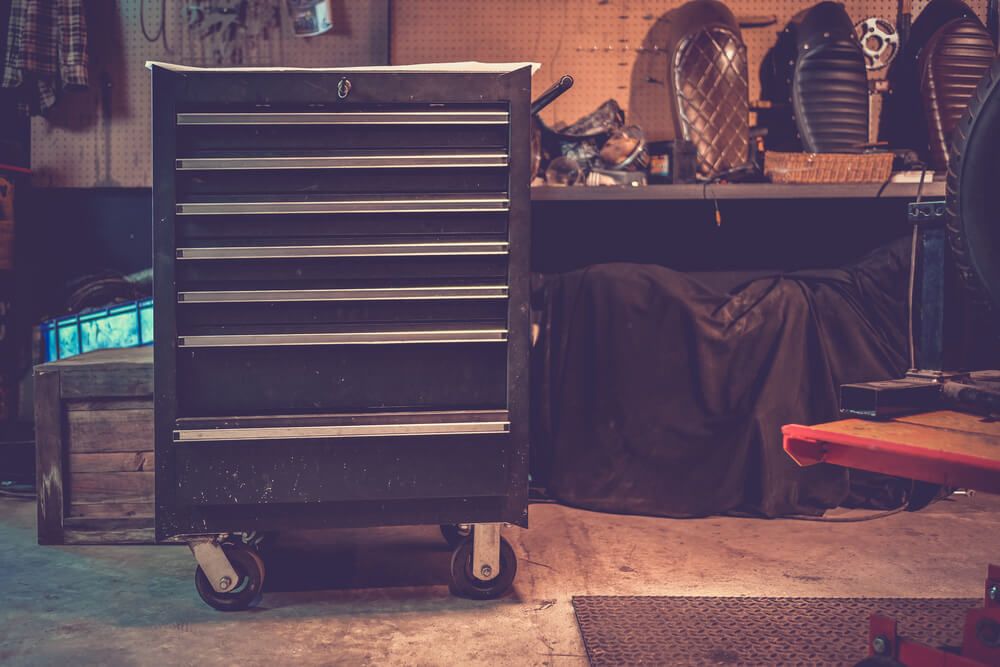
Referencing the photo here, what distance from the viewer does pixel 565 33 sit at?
11.4 ft

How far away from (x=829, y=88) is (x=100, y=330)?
2853mm

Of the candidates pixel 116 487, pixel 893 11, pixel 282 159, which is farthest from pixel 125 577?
pixel 893 11

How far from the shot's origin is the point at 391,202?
192cm

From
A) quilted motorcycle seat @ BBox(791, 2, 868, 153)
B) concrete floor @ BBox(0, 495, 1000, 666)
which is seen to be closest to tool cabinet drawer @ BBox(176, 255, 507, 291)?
concrete floor @ BBox(0, 495, 1000, 666)

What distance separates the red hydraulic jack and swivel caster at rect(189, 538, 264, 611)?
4.41 ft

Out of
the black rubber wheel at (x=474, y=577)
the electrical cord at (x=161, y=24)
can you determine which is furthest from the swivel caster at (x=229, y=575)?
the electrical cord at (x=161, y=24)

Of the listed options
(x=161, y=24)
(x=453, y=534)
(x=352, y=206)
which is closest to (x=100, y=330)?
(x=161, y=24)

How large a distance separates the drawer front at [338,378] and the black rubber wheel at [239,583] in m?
0.36

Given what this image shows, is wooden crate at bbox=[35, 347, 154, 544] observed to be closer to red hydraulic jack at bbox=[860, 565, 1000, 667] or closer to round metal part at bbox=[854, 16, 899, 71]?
red hydraulic jack at bbox=[860, 565, 1000, 667]

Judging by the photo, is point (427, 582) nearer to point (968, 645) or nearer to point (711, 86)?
point (968, 645)

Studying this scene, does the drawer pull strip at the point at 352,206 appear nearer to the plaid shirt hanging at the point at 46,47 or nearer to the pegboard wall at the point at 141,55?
the pegboard wall at the point at 141,55

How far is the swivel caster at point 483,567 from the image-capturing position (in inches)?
80.2

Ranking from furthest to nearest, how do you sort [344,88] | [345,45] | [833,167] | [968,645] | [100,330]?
1. [345,45]
2. [100,330]
3. [833,167]
4. [344,88]
5. [968,645]

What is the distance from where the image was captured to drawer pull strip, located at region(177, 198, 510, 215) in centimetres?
189
